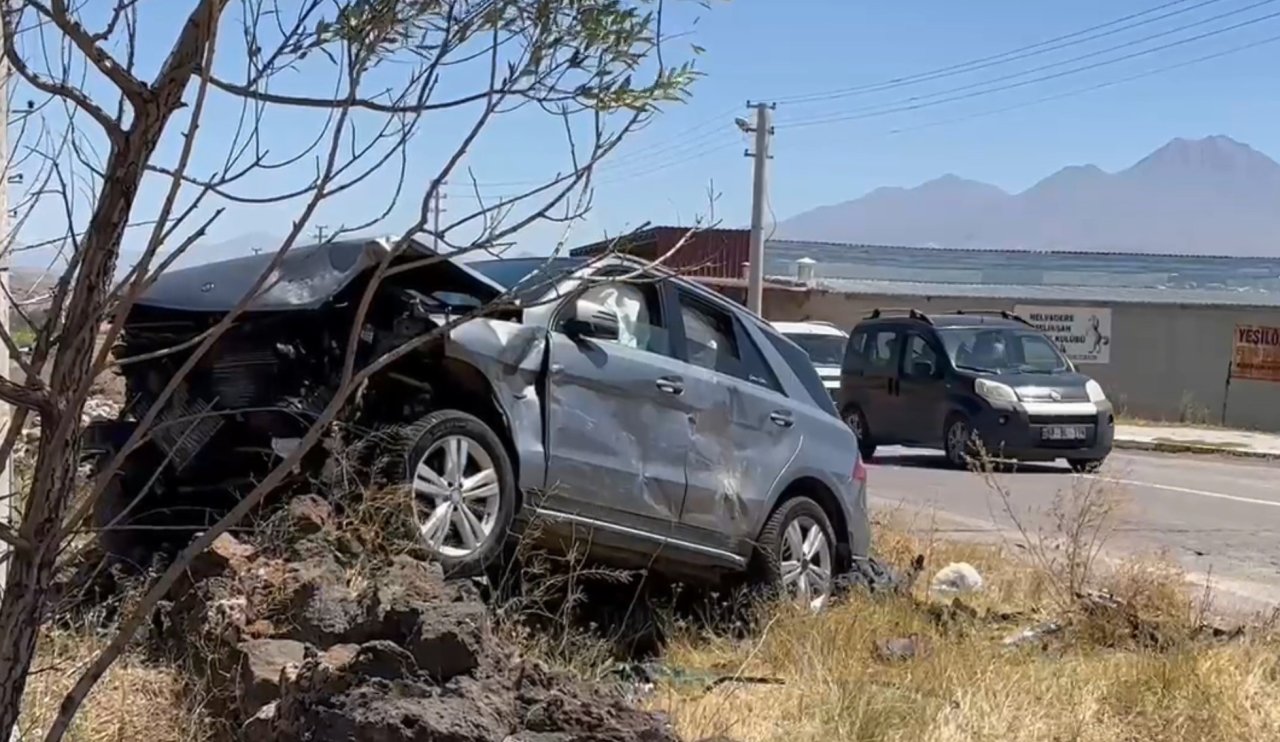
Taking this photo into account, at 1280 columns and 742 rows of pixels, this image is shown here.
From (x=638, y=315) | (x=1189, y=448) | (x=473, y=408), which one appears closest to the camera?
(x=473, y=408)

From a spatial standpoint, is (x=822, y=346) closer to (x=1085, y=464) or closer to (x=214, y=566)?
(x=1085, y=464)

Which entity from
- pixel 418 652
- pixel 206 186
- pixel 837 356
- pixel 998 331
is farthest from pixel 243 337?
pixel 837 356

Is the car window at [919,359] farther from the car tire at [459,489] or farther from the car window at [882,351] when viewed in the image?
the car tire at [459,489]

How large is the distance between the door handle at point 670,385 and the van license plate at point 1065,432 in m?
11.2

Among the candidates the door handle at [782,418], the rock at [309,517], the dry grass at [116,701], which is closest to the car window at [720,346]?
the door handle at [782,418]

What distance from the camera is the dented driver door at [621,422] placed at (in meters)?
6.16

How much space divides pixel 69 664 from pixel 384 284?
75.5 inches

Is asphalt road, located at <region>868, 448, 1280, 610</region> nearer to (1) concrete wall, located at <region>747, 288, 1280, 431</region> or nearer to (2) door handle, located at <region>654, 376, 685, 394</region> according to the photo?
(2) door handle, located at <region>654, 376, 685, 394</region>

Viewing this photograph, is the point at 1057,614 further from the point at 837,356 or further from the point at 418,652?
the point at 837,356

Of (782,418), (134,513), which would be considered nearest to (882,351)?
(782,418)

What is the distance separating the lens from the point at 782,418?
294 inches

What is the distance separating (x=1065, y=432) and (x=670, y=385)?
11.5 m

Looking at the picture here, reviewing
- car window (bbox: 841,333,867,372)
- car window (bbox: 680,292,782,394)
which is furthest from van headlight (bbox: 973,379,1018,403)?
car window (bbox: 680,292,782,394)

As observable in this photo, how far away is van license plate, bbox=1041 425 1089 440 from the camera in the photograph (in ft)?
56.0
